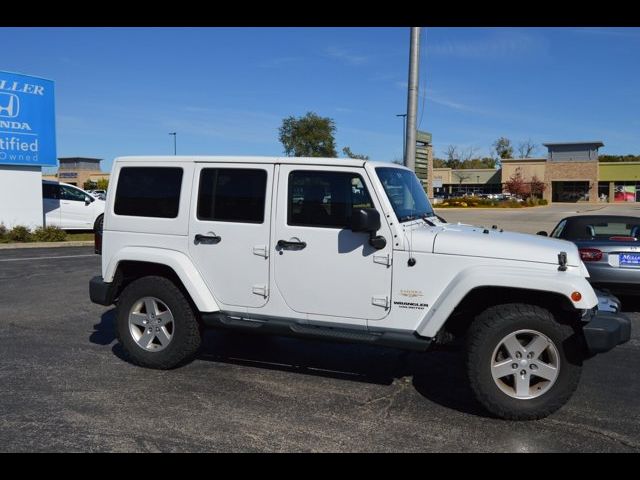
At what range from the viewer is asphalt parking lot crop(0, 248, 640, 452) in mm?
4043

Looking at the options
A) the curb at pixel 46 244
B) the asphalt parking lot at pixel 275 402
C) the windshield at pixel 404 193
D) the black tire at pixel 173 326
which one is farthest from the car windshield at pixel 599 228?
the curb at pixel 46 244

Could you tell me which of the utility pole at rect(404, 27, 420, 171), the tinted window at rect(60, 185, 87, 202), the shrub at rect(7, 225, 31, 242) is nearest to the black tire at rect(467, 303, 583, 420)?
the utility pole at rect(404, 27, 420, 171)

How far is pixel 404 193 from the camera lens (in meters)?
5.26

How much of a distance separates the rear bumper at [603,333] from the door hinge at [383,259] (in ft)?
4.97

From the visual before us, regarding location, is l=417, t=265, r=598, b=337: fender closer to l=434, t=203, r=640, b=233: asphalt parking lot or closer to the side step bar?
the side step bar

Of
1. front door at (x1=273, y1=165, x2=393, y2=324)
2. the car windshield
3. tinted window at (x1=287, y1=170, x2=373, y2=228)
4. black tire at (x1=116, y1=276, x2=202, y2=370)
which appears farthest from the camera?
the car windshield

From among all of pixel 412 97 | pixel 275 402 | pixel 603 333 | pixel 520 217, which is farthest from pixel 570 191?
pixel 275 402

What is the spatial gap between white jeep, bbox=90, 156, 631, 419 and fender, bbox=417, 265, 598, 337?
0.03ft

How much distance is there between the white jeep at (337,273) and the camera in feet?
14.6

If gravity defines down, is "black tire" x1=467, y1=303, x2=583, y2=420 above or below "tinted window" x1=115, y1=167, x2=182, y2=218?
below

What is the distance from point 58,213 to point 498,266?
18.5 metres

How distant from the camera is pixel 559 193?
2726 inches

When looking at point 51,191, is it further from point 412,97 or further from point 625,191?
point 625,191

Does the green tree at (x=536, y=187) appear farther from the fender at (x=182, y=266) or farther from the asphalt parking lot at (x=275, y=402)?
the fender at (x=182, y=266)
